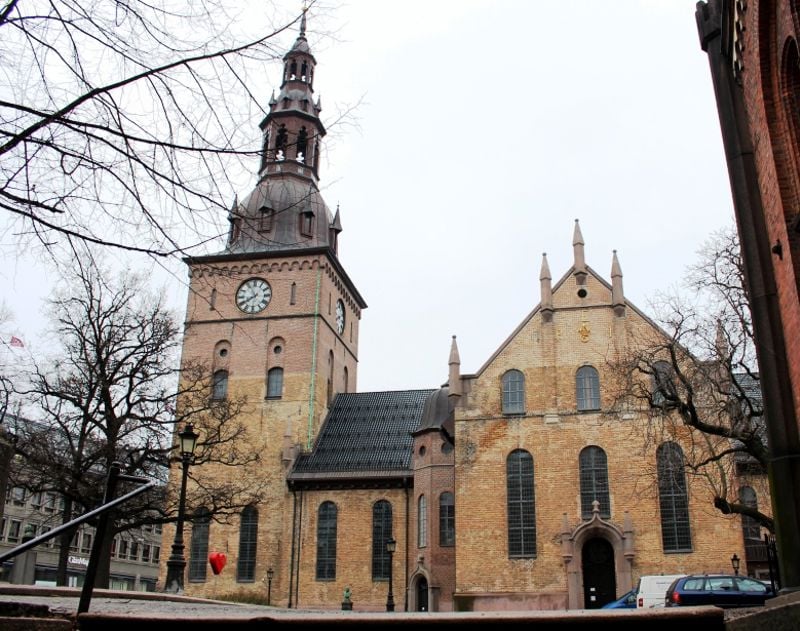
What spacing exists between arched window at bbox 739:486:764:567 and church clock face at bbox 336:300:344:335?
24090mm

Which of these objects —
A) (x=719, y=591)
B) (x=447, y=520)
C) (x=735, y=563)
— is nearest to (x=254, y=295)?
(x=447, y=520)

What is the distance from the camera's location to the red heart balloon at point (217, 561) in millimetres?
37309

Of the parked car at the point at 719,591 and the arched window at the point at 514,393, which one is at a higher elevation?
the arched window at the point at 514,393

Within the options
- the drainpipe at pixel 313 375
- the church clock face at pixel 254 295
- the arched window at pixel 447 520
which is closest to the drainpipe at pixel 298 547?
the drainpipe at pixel 313 375

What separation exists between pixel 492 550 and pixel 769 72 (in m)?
25.3

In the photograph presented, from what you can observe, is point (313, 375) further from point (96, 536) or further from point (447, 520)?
point (96, 536)

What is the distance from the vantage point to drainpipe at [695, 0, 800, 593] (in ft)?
23.7

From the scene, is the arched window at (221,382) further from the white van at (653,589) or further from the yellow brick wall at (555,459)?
the white van at (653,589)

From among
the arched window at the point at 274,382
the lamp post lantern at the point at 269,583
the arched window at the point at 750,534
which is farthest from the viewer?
the arched window at the point at 274,382

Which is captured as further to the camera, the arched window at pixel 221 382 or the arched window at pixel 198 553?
the arched window at pixel 221 382

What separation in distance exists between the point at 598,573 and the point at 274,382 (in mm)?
20472

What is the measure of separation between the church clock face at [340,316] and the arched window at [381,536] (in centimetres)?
1277

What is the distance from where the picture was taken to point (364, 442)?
42594 millimetres

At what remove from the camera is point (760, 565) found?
1252 inches
